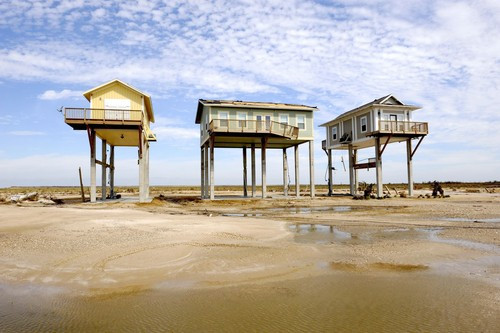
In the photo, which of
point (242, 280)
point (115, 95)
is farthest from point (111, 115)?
point (242, 280)

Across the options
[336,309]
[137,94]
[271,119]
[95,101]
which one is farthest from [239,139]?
[336,309]

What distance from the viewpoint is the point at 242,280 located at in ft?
20.9

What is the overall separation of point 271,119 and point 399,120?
12.8m

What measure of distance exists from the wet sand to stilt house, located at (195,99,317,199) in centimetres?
1869

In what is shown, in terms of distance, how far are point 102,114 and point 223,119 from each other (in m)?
9.36

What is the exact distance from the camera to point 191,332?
13.8 ft

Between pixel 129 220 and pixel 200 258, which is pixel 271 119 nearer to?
pixel 129 220

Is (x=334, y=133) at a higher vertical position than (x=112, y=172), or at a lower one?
higher

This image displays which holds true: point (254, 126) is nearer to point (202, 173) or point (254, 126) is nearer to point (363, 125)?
point (202, 173)

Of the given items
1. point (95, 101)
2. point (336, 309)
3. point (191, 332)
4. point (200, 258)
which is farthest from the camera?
point (95, 101)

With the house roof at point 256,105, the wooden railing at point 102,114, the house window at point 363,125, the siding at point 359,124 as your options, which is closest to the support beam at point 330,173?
the siding at point 359,124

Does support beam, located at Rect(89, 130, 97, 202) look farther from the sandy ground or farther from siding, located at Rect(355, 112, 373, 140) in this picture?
siding, located at Rect(355, 112, 373, 140)

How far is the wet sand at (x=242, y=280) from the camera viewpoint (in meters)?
4.59

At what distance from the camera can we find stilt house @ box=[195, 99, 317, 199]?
29578 mm
